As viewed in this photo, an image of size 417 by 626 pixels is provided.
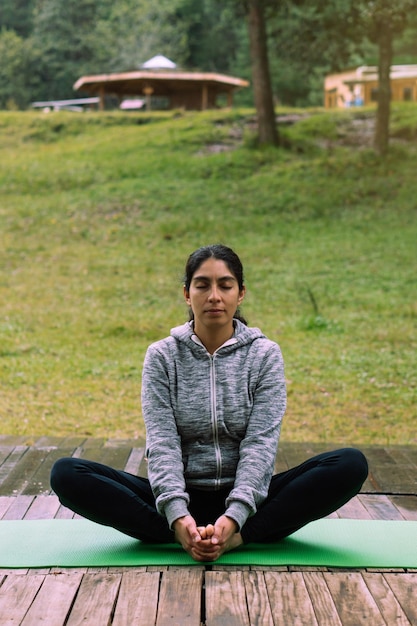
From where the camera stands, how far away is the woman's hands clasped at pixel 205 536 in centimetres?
254

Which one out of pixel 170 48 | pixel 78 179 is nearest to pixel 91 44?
pixel 170 48

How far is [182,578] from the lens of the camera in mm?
2473

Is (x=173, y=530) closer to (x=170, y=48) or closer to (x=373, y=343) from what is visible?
(x=373, y=343)

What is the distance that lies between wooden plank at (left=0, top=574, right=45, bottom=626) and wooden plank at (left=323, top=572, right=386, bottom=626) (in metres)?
0.86

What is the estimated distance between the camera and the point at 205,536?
256 cm

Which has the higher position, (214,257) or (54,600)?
(214,257)

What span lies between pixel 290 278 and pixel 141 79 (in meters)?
13.2

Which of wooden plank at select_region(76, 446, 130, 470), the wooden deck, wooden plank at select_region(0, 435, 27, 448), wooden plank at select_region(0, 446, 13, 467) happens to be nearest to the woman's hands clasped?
the wooden deck

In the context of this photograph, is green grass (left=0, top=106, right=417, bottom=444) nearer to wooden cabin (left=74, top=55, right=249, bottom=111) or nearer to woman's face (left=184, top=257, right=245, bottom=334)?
woman's face (left=184, top=257, right=245, bottom=334)

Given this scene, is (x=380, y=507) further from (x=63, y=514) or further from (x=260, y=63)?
(x=260, y=63)

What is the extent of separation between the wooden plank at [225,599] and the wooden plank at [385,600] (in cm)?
38

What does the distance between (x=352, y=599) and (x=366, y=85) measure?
24736mm

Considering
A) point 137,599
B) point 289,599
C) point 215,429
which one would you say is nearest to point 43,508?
point 215,429

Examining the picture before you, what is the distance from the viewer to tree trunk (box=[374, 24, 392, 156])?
14.6 m
